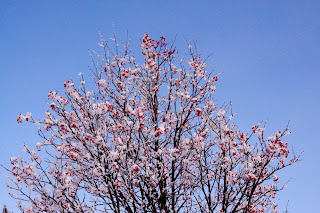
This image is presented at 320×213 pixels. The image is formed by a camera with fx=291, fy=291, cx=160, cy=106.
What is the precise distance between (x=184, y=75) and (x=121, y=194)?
15.9 ft

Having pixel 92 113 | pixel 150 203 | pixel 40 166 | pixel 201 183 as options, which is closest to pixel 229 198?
pixel 201 183

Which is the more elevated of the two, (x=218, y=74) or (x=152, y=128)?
(x=218, y=74)

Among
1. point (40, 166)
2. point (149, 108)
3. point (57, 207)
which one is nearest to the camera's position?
point (57, 207)

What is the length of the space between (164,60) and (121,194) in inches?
202

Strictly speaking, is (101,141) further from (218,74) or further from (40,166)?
(218,74)

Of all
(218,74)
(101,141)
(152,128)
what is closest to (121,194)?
(101,141)

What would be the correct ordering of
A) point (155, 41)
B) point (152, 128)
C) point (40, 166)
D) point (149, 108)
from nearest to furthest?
point (40, 166) → point (152, 128) → point (149, 108) → point (155, 41)

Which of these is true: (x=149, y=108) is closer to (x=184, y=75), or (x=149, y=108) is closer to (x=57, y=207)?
(x=184, y=75)

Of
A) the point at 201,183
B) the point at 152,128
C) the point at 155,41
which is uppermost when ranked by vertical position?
the point at 155,41

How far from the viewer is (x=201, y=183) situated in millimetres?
8539

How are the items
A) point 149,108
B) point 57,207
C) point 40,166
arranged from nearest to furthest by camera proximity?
1. point 57,207
2. point 40,166
3. point 149,108

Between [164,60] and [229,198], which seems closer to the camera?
[229,198]

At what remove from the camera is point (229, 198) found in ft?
27.6

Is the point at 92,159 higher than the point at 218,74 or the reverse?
the reverse
